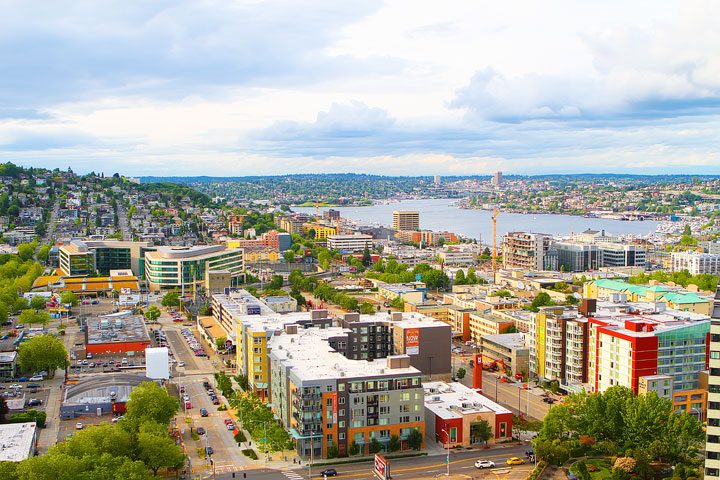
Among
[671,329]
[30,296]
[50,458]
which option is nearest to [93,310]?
[30,296]

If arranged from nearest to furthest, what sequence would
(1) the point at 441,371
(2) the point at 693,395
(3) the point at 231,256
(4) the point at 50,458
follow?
(4) the point at 50,458
(2) the point at 693,395
(1) the point at 441,371
(3) the point at 231,256

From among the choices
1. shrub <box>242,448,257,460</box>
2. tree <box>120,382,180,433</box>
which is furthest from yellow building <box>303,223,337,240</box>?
shrub <box>242,448,257,460</box>

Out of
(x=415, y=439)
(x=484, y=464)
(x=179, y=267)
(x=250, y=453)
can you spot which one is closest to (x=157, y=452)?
(x=250, y=453)

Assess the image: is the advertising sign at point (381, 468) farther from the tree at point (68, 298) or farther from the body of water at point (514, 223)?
the body of water at point (514, 223)

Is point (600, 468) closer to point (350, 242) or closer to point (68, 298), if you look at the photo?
point (68, 298)

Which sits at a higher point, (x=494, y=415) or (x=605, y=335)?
(x=605, y=335)

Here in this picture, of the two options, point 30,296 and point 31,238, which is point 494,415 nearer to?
point 30,296
